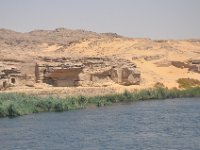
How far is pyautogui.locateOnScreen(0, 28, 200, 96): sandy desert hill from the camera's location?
3794 centimetres

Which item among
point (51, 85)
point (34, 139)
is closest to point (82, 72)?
point (51, 85)

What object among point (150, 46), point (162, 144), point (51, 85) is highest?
point (150, 46)

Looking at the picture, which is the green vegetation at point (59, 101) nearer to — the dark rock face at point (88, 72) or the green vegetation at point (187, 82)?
the dark rock face at point (88, 72)

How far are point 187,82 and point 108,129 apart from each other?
72.2 ft

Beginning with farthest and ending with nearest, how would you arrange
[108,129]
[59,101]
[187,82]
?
1. [187,82]
2. [59,101]
3. [108,129]

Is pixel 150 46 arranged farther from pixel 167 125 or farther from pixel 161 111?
pixel 167 125

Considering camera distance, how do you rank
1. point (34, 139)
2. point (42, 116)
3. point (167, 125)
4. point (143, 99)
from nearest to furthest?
point (34, 139)
point (167, 125)
point (42, 116)
point (143, 99)

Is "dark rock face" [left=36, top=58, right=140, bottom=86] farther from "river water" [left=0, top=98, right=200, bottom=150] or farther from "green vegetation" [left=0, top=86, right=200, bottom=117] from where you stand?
"river water" [left=0, top=98, right=200, bottom=150]

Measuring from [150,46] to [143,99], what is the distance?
26672 mm

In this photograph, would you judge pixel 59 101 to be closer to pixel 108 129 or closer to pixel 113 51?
pixel 108 129

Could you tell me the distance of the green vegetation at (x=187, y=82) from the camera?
42.2 meters

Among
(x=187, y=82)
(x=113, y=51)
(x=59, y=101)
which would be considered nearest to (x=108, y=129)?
(x=59, y=101)

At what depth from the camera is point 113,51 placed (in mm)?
61000

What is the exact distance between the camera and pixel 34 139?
19719 millimetres
